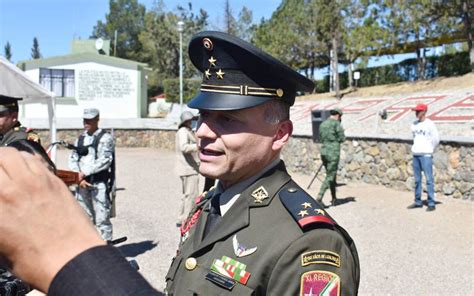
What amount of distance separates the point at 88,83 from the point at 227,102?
28414mm

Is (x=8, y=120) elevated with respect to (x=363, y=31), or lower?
lower

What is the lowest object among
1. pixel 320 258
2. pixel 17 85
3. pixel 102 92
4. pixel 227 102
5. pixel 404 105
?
pixel 320 258

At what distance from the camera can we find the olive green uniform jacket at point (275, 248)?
1484 mm

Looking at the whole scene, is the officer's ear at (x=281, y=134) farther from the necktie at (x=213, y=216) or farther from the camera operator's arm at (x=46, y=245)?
the camera operator's arm at (x=46, y=245)

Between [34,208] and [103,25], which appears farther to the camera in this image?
[103,25]

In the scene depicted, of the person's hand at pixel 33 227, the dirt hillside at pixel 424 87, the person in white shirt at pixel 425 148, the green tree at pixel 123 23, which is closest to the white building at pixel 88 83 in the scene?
the dirt hillside at pixel 424 87

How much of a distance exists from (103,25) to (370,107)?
8198 centimetres

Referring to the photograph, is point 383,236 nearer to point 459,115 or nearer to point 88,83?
point 459,115

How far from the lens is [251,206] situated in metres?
1.80

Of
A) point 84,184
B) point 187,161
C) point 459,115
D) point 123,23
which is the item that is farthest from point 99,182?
point 123,23

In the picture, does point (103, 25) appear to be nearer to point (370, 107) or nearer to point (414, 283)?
point (370, 107)

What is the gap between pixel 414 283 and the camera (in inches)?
218

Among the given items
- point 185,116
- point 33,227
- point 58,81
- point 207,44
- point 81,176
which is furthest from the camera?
point 58,81

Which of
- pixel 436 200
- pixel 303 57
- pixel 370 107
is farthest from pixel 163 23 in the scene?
pixel 436 200
